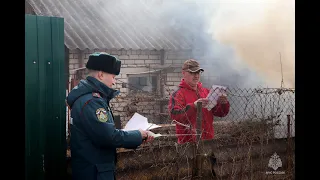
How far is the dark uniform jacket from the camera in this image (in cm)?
322

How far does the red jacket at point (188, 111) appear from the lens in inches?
188

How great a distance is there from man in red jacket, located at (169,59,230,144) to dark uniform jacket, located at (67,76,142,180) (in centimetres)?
137

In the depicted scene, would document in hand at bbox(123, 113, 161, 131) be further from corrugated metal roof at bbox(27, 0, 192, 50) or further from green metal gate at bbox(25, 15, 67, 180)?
corrugated metal roof at bbox(27, 0, 192, 50)

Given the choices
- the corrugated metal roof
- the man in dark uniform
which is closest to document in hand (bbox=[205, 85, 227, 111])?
the man in dark uniform

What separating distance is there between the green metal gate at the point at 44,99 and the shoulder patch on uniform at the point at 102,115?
1.15ft

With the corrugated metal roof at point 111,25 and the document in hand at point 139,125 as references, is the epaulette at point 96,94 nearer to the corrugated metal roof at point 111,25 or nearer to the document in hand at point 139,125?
the document in hand at point 139,125

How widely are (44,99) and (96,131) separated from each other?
0.52 meters

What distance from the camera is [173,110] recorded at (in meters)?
4.86
